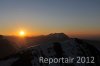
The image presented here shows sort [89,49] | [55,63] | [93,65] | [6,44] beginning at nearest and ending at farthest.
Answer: [55,63] < [93,65] < [89,49] < [6,44]

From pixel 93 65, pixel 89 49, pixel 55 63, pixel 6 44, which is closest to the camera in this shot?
pixel 55 63

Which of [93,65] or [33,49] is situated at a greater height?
[33,49]

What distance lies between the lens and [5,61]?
1524 inches

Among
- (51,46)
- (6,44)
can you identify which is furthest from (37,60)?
(6,44)

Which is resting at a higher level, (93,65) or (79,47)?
(79,47)

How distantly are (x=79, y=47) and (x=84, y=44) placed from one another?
264 centimetres

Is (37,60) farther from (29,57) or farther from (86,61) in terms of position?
(86,61)

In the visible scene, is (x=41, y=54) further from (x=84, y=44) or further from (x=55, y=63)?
(x=84, y=44)

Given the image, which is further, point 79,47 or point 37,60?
point 79,47

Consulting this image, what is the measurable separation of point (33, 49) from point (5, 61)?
19.3 feet

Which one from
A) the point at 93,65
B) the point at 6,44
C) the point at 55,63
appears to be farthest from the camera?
the point at 6,44

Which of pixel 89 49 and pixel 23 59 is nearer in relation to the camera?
pixel 23 59

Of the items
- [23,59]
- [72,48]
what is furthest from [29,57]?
[72,48]

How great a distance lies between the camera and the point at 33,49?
41281 mm
